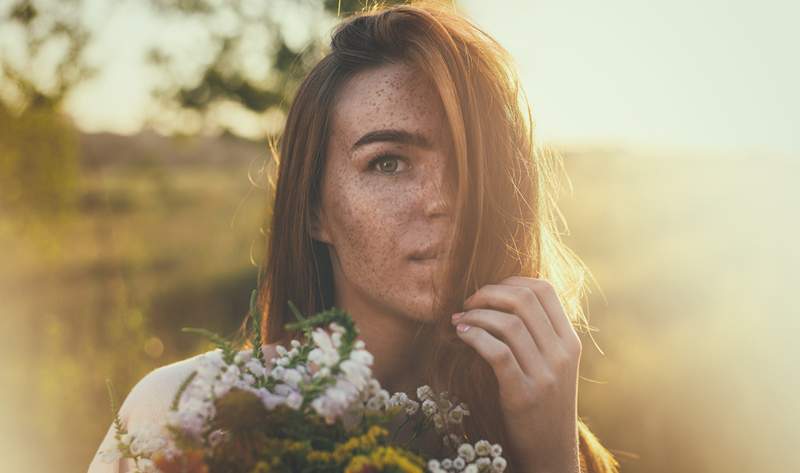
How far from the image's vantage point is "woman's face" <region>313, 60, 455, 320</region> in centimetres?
233

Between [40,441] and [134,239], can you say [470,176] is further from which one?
[134,239]

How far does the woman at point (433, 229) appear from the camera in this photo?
213cm

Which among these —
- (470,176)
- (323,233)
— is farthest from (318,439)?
(323,233)

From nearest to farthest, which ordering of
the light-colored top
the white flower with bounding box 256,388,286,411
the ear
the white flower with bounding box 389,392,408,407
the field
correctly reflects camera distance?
the white flower with bounding box 256,388,286,411, the white flower with bounding box 389,392,408,407, the light-colored top, the ear, the field

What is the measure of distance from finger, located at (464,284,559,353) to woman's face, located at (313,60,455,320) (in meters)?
0.25

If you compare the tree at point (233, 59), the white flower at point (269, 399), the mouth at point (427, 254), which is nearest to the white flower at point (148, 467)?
the white flower at point (269, 399)

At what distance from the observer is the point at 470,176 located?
2342 millimetres

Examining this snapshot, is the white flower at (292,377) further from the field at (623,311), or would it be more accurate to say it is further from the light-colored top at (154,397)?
the field at (623,311)

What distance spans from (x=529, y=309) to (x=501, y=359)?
0.54 feet

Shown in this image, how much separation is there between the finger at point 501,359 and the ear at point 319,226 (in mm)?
800

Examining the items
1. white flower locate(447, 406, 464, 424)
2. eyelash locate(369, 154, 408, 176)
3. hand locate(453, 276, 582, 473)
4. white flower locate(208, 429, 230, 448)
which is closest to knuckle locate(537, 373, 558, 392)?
hand locate(453, 276, 582, 473)

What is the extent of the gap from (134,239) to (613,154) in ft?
29.9

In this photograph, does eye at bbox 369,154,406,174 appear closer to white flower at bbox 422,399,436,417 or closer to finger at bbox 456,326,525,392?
finger at bbox 456,326,525,392

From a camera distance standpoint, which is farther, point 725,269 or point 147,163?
point 147,163
